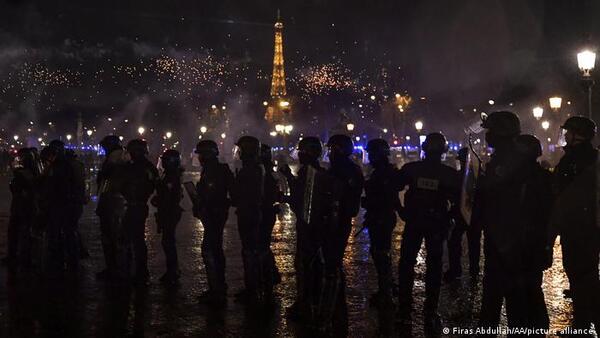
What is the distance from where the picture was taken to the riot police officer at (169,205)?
313 inches

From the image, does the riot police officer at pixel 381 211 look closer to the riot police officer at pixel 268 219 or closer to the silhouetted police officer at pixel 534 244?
the riot police officer at pixel 268 219

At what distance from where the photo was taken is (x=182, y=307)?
668 centimetres

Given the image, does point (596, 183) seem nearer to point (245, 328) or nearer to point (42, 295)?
point (245, 328)

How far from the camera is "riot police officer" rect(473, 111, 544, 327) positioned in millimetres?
4512

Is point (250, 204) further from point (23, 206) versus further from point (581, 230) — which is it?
point (23, 206)

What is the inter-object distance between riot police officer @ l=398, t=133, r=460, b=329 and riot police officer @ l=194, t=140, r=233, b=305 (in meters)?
1.98

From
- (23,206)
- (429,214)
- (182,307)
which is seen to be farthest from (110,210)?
(429,214)

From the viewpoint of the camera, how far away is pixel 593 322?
5359 mm

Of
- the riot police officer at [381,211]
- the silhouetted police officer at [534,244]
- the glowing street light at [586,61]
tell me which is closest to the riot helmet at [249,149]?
the riot police officer at [381,211]

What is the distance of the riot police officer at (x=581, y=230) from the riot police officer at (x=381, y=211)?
6.00 ft

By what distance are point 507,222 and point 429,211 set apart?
5.57ft

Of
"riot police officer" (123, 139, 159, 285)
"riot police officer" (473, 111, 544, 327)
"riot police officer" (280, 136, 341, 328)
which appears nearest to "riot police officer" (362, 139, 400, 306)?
"riot police officer" (280, 136, 341, 328)

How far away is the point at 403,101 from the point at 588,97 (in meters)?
35.4

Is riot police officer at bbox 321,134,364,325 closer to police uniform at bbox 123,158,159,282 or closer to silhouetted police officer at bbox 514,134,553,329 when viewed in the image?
silhouetted police officer at bbox 514,134,553,329
